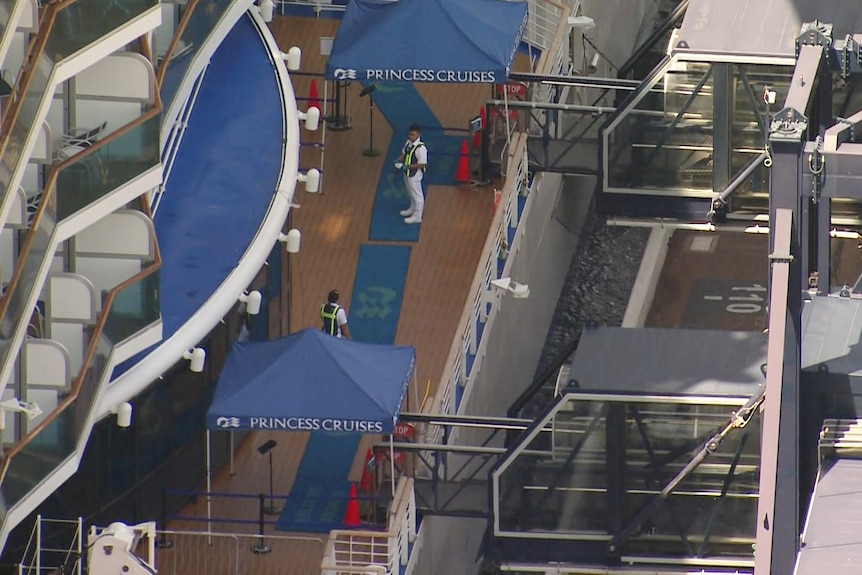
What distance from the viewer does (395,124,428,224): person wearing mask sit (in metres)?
39.4

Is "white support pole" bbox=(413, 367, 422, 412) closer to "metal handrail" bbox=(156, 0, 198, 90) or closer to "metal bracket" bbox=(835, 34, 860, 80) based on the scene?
"metal handrail" bbox=(156, 0, 198, 90)

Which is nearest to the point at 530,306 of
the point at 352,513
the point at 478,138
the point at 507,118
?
the point at 478,138

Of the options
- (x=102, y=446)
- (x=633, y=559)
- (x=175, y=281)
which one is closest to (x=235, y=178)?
(x=175, y=281)

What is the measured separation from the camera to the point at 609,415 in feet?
107

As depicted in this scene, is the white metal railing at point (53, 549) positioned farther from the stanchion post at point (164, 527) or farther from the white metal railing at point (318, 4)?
the white metal railing at point (318, 4)

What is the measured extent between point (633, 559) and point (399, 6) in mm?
10709

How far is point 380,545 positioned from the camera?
33.0m

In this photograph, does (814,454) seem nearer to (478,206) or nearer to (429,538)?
(429,538)

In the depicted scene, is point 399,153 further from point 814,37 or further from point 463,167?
point 814,37

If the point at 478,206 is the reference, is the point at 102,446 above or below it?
below

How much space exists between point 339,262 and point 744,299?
8.91 m

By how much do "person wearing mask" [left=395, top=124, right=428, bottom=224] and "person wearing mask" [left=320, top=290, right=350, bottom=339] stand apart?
390 cm

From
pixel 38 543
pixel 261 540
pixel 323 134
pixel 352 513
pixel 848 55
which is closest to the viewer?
pixel 848 55

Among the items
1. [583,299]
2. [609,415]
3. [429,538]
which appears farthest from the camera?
[583,299]
